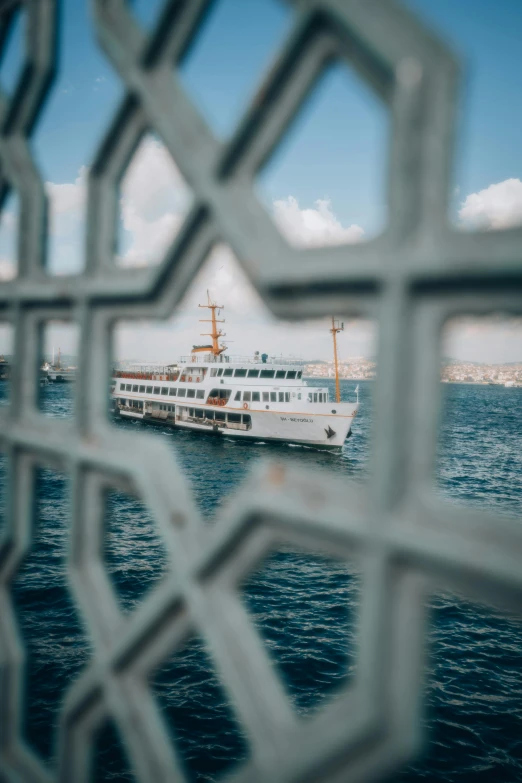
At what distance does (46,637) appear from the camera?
12.0 m

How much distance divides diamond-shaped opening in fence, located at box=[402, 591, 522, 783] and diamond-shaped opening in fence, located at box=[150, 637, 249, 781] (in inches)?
117

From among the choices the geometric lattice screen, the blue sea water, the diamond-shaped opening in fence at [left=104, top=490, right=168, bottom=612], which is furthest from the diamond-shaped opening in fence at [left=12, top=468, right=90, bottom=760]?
the geometric lattice screen

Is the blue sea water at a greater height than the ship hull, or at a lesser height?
lesser

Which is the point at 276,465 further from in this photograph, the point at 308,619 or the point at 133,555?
the point at 133,555

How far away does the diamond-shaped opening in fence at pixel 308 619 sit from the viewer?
11047 millimetres

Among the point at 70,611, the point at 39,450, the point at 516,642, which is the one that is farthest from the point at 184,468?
the point at 39,450

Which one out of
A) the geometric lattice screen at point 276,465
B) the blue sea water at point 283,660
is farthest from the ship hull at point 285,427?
the geometric lattice screen at point 276,465

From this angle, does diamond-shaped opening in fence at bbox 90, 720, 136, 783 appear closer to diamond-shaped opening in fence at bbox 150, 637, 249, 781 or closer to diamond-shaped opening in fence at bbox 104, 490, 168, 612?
diamond-shaped opening in fence at bbox 150, 637, 249, 781

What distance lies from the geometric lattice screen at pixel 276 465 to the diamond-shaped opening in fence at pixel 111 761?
8802 mm

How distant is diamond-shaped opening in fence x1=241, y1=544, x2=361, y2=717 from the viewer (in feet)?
36.2

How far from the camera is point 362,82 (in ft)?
3.35

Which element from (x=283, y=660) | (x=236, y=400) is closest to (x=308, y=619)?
(x=283, y=660)

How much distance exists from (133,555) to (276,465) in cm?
1684

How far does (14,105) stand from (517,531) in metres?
1.94
